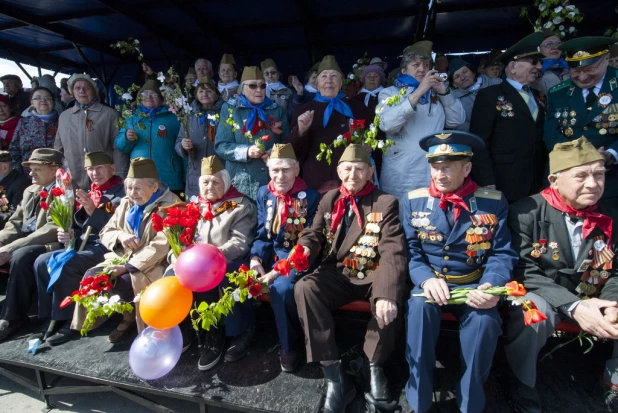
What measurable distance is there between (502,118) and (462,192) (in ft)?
3.59

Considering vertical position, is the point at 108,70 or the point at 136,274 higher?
the point at 108,70

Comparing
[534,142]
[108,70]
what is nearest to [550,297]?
[534,142]

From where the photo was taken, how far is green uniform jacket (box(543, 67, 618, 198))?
294 centimetres

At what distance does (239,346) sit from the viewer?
9.80 feet

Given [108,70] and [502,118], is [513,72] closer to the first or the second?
[502,118]

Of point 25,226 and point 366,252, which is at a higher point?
point 25,226

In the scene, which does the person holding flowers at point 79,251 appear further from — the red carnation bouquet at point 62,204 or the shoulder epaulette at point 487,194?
the shoulder epaulette at point 487,194

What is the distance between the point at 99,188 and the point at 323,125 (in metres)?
2.57

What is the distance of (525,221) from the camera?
2582 mm

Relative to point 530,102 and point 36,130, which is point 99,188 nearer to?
point 36,130

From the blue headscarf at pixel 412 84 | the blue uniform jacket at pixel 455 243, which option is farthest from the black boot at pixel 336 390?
the blue headscarf at pixel 412 84

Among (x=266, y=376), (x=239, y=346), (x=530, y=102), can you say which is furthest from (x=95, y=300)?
(x=530, y=102)

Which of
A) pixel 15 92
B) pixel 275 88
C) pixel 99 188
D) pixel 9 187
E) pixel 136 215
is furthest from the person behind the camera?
pixel 15 92

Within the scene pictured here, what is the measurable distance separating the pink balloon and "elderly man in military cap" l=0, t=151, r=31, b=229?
3.62m
